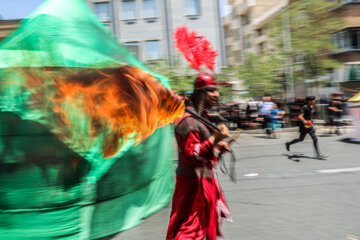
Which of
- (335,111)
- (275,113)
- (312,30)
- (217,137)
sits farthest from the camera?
(312,30)

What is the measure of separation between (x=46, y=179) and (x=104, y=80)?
125 cm

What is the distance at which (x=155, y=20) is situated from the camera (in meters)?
23.4

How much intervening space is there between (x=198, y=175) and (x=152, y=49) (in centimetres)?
2119

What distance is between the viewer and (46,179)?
12.7 feet

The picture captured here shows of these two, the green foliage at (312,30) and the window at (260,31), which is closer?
the green foliage at (312,30)

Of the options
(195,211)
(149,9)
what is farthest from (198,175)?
(149,9)

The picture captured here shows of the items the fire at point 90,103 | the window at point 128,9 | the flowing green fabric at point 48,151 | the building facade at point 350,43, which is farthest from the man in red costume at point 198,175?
the building facade at point 350,43

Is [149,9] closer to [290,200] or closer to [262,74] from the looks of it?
[262,74]

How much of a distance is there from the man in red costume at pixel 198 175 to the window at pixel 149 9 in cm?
2145

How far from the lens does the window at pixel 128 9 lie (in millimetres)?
23438

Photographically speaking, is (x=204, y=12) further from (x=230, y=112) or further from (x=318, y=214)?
(x=318, y=214)

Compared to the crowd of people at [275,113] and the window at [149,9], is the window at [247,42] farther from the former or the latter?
the crowd of people at [275,113]

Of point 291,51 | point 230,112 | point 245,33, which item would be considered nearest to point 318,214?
point 230,112

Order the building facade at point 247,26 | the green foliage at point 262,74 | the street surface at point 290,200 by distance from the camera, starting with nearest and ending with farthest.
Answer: the street surface at point 290,200
the green foliage at point 262,74
the building facade at point 247,26
